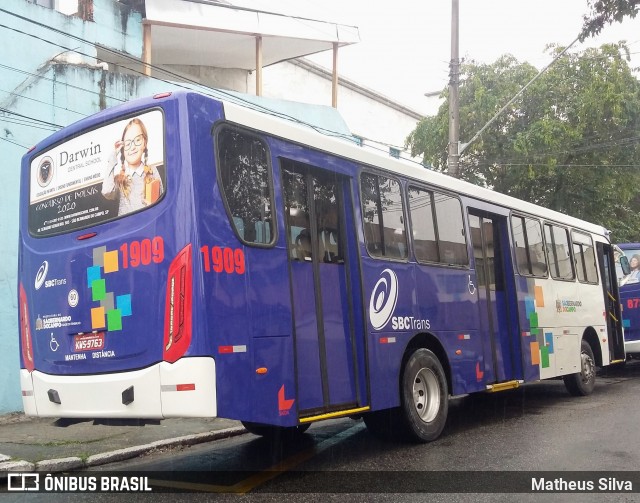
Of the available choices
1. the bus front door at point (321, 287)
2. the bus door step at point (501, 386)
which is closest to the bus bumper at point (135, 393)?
the bus front door at point (321, 287)

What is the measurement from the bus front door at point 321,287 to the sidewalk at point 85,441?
A: 2094 mm

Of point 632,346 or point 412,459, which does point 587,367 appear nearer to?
point 632,346

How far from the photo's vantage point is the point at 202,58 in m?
17.4

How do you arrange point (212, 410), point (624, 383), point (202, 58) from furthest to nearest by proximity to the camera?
point (202, 58) < point (624, 383) < point (212, 410)

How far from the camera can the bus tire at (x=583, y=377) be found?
1166cm

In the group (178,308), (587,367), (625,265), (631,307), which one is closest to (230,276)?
(178,308)

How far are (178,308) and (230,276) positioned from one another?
469 mm

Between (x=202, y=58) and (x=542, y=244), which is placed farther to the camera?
(x=202, y=58)

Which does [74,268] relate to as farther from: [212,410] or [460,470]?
[460,470]

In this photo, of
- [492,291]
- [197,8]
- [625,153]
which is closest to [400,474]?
[492,291]

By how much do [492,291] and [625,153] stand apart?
11007 millimetres

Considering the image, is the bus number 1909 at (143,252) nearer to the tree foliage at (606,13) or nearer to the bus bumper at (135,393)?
the bus bumper at (135,393)

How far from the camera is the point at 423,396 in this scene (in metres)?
7.80

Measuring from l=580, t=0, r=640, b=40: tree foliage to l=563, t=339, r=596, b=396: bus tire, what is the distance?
5.40 m
